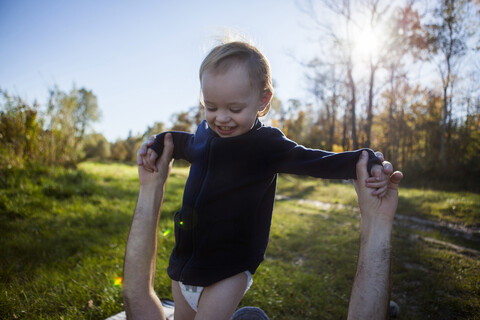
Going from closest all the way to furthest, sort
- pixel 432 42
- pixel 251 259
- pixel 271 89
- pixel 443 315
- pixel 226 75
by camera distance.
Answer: pixel 226 75 < pixel 251 259 < pixel 271 89 < pixel 443 315 < pixel 432 42

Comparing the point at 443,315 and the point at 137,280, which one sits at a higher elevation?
the point at 137,280

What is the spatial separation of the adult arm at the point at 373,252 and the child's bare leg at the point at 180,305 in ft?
3.28

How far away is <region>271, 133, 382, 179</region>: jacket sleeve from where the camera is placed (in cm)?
141

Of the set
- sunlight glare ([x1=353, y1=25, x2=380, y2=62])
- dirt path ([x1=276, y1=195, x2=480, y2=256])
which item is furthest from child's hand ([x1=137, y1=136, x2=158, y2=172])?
sunlight glare ([x1=353, y1=25, x2=380, y2=62])

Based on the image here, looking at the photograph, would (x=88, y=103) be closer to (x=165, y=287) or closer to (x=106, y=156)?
(x=106, y=156)

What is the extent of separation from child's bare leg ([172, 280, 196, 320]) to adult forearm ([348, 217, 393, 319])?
1.00 meters

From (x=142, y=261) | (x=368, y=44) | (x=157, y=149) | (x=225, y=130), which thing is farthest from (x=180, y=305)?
(x=368, y=44)

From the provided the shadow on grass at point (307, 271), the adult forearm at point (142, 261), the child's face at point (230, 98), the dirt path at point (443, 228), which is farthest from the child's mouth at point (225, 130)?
the dirt path at point (443, 228)

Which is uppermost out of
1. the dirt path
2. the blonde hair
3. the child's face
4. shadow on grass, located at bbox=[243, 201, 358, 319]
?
the blonde hair

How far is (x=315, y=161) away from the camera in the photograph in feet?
4.81

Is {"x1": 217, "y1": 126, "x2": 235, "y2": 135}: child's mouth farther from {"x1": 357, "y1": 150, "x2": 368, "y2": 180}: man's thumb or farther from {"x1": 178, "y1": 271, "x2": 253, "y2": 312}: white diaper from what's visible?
{"x1": 178, "y1": 271, "x2": 253, "y2": 312}: white diaper

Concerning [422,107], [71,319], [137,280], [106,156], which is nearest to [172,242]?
[71,319]

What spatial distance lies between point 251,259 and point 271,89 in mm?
1056

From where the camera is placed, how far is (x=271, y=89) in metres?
1.75
